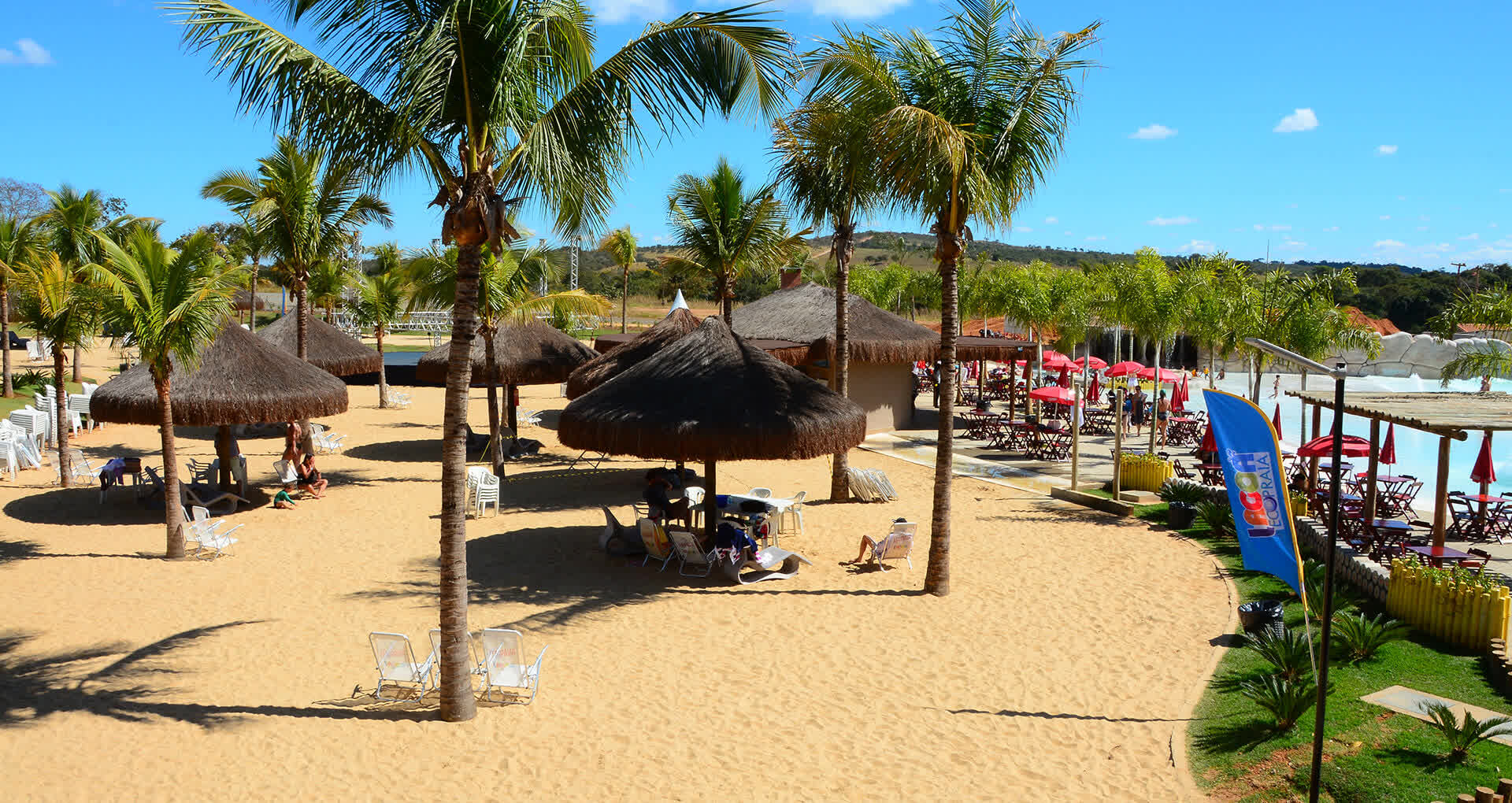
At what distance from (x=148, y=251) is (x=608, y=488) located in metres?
8.42

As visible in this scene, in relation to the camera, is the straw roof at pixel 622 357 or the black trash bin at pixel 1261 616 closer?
the black trash bin at pixel 1261 616

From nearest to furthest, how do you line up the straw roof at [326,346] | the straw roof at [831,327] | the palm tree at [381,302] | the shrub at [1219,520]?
the shrub at [1219,520] → the straw roof at [326,346] → the straw roof at [831,327] → the palm tree at [381,302]

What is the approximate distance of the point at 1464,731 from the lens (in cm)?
667

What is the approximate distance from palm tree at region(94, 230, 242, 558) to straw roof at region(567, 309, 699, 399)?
19.5ft

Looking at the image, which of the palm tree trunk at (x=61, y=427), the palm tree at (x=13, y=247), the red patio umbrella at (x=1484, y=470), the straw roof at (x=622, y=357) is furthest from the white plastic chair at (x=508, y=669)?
the palm tree at (x=13, y=247)

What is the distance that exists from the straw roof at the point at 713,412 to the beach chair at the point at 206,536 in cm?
450

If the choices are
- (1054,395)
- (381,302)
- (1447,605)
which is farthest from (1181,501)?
(381,302)

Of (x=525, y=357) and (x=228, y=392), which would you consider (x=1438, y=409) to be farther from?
(x=228, y=392)

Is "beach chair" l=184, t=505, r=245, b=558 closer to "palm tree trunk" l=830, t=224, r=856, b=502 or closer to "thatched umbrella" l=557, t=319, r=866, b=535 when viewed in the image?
"thatched umbrella" l=557, t=319, r=866, b=535

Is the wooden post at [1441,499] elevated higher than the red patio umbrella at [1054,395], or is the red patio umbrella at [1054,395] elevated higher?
the red patio umbrella at [1054,395]

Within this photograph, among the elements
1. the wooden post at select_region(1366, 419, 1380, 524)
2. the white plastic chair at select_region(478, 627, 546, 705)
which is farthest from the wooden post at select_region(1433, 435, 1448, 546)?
the white plastic chair at select_region(478, 627, 546, 705)

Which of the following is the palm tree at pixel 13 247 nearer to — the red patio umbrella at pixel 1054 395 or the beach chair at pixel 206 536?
the beach chair at pixel 206 536

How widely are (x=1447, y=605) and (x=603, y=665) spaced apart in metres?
7.81

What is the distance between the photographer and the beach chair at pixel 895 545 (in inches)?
467
